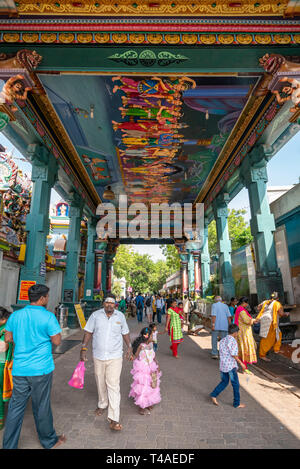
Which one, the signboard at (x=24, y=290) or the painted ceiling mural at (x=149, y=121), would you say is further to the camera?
the signboard at (x=24, y=290)

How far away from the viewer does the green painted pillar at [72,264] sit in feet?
34.3

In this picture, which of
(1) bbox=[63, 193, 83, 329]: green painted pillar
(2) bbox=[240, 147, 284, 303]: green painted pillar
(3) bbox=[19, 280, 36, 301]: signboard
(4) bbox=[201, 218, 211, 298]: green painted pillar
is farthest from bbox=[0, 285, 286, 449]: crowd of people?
(4) bbox=[201, 218, 211, 298]: green painted pillar

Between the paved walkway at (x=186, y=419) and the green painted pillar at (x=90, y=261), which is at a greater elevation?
the green painted pillar at (x=90, y=261)

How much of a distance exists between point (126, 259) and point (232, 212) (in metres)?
21.8

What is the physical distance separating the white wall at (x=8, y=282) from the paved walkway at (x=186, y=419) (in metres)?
6.07

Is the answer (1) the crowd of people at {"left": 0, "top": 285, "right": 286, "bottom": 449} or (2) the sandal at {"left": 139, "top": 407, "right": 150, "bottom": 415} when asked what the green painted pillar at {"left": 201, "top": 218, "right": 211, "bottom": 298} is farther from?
(2) the sandal at {"left": 139, "top": 407, "right": 150, "bottom": 415}

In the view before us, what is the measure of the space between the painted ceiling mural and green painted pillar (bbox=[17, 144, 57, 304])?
4.29 feet

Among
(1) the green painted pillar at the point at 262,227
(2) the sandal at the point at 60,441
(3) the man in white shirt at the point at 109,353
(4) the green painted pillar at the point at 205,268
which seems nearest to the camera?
(2) the sandal at the point at 60,441

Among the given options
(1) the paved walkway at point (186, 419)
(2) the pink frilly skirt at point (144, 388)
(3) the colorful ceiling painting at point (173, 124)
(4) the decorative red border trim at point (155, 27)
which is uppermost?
(4) the decorative red border trim at point (155, 27)

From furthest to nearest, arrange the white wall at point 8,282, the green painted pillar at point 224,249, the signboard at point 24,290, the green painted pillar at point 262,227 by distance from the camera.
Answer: the green painted pillar at point 224,249, the white wall at point 8,282, the green painted pillar at point 262,227, the signboard at point 24,290

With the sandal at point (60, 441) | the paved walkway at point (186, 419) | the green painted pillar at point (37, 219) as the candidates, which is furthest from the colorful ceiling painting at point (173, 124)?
the sandal at point (60, 441)

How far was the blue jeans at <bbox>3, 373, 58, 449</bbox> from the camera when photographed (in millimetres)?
2318

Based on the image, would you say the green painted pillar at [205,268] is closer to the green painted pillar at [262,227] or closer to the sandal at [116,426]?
the green painted pillar at [262,227]
